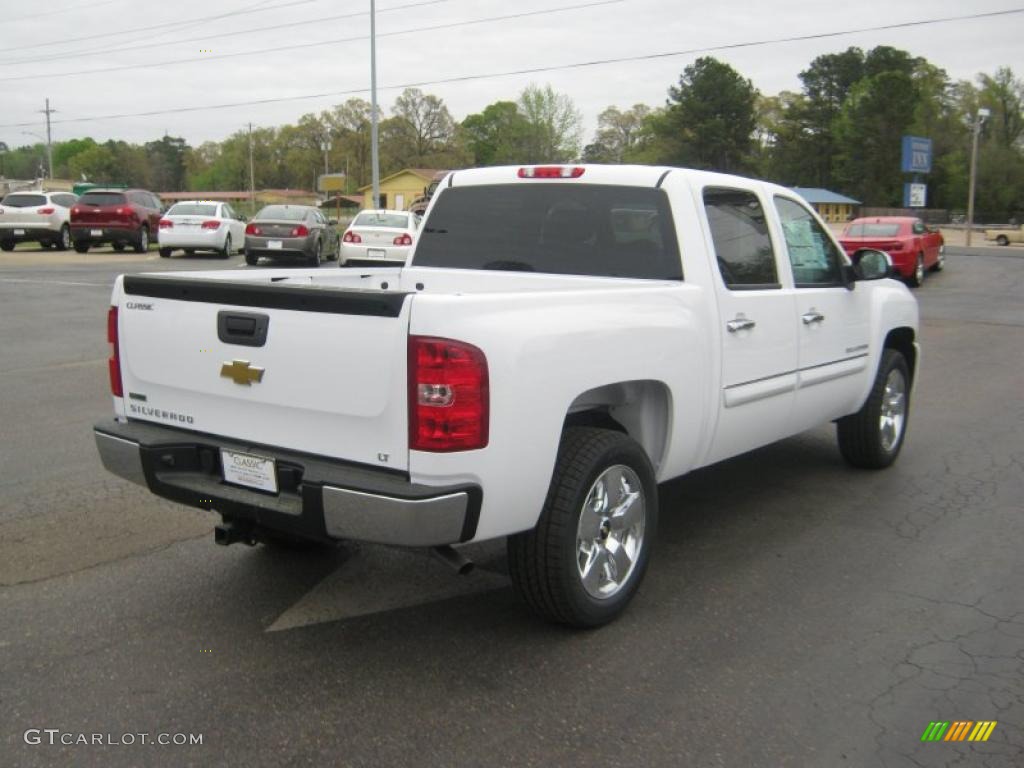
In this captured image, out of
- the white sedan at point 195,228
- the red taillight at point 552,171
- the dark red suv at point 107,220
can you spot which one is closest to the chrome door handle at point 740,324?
the red taillight at point 552,171

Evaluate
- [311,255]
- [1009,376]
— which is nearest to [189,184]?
[311,255]

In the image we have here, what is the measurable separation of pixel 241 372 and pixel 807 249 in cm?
342

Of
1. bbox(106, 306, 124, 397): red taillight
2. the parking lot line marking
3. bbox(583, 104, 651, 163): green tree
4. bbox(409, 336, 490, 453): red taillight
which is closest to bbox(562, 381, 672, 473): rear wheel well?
bbox(409, 336, 490, 453): red taillight

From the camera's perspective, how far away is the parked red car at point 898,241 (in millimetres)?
23031

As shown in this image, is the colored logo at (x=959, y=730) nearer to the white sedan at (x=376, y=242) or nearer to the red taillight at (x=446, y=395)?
the red taillight at (x=446, y=395)

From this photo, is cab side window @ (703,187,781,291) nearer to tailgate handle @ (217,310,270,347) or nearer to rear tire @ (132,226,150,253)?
tailgate handle @ (217,310,270,347)

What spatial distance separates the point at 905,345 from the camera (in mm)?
6625

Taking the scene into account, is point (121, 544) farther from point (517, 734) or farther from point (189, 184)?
point (189, 184)

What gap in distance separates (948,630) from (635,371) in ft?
5.49

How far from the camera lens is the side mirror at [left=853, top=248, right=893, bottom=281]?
5.77 m

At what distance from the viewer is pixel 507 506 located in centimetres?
332

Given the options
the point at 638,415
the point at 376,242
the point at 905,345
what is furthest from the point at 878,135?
the point at 638,415

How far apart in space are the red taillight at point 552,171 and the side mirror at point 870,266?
1.98 metres

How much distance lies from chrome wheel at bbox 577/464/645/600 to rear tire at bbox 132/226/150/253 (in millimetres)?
25577
